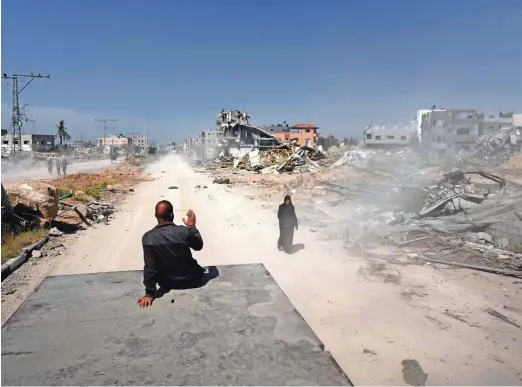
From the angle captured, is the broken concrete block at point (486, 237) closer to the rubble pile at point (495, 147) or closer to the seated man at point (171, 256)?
the seated man at point (171, 256)

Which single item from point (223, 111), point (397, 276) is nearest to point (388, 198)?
point (397, 276)

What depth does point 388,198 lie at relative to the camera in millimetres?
14234

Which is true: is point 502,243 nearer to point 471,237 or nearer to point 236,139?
point 471,237

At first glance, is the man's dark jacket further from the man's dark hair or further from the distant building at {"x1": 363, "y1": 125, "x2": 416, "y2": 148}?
the distant building at {"x1": 363, "y1": 125, "x2": 416, "y2": 148}

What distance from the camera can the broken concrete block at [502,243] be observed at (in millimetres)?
8953

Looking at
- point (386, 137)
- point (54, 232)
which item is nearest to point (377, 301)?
point (54, 232)

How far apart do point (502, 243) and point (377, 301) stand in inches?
189

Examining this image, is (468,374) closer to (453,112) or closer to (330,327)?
(330,327)

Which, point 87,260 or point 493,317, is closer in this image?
point 493,317

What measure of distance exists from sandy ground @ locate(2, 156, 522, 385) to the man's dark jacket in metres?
2.16

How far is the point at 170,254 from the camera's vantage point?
3.28 meters

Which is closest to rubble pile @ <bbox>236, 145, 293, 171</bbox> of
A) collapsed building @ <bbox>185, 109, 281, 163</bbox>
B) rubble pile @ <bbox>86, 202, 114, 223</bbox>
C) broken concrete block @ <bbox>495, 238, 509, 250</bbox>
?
collapsed building @ <bbox>185, 109, 281, 163</bbox>

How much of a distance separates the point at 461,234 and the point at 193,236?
8380 mm

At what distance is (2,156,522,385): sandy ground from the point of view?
14.5ft
